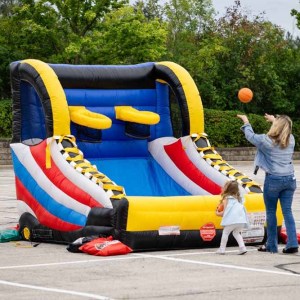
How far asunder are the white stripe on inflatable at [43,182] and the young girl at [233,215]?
1.59 metres

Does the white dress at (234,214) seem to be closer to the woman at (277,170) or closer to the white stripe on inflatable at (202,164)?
the woman at (277,170)

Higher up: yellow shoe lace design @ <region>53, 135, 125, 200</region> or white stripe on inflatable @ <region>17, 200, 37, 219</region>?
yellow shoe lace design @ <region>53, 135, 125, 200</region>

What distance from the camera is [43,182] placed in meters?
12.3

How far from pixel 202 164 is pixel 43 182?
220cm

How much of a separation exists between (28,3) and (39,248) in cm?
2752

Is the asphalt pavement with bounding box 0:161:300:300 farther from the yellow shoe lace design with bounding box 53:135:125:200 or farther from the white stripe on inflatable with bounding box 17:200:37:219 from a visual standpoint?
the yellow shoe lace design with bounding box 53:135:125:200

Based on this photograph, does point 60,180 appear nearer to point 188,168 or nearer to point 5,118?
point 188,168

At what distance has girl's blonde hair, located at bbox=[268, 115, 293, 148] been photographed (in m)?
11.2

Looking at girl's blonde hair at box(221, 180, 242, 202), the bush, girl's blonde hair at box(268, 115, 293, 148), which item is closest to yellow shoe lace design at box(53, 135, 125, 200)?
girl's blonde hair at box(221, 180, 242, 202)

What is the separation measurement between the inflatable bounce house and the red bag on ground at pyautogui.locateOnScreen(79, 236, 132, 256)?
174 mm

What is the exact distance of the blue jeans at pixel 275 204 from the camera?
11.1m

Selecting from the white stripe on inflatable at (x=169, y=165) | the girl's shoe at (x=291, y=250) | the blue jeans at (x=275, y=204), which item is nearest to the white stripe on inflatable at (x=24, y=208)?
the white stripe on inflatable at (x=169, y=165)

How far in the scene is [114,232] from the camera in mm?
11203

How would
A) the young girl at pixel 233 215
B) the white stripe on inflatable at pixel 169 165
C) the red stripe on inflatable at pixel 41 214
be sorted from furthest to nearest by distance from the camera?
the white stripe on inflatable at pixel 169 165 → the red stripe on inflatable at pixel 41 214 → the young girl at pixel 233 215
